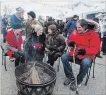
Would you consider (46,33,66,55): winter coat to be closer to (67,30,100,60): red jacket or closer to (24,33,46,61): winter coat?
(24,33,46,61): winter coat

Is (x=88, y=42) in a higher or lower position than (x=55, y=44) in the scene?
higher

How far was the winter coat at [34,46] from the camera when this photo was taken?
5.30 metres

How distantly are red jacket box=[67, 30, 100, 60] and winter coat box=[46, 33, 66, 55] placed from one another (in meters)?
0.59

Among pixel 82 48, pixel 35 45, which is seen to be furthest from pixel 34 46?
pixel 82 48

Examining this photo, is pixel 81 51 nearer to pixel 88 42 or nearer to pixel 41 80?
pixel 88 42

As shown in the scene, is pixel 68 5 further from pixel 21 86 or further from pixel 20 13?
pixel 21 86

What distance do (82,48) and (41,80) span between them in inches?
45.6

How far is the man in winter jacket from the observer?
4.30 metres

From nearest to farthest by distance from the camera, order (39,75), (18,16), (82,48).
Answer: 1. (39,75)
2. (82,48)
3. (18,16)

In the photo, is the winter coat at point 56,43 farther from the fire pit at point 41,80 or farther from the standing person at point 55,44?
the fire pit at point 41,80

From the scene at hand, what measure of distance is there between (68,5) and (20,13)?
33.6 feet

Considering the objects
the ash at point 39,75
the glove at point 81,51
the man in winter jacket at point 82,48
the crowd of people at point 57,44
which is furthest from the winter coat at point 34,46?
the glove at point 81,51

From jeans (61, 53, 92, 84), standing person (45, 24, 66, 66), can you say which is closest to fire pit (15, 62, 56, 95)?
jeans (61, 53, 92, 84)

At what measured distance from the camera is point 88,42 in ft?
14.5
